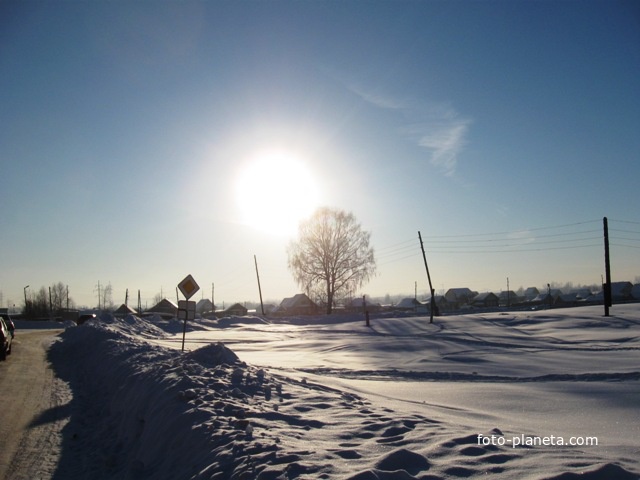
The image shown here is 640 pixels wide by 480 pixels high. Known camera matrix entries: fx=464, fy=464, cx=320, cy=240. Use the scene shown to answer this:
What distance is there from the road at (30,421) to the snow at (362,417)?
28 centimetres

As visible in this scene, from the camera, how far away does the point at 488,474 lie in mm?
3729

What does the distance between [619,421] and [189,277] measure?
14.6m

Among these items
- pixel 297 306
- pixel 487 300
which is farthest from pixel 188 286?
pixel 487 300

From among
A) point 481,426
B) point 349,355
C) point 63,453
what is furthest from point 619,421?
point 349,355

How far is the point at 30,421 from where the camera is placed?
8688 millimetres

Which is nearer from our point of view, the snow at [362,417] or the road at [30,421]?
the snow at [362,417]

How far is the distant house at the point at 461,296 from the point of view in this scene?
111 meters

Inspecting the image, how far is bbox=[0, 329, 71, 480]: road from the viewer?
20.7ft

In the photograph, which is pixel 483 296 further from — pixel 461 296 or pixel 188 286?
pixel 188 286

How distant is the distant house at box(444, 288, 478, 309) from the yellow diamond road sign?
98959 millimetres

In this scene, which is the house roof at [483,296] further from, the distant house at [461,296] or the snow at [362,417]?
the snow at [362,417]

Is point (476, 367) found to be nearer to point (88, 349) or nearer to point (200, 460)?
point (200, 460)

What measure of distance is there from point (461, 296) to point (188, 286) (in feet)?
335

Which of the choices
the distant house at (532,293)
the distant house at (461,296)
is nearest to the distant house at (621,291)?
the distant house at (461,296)
